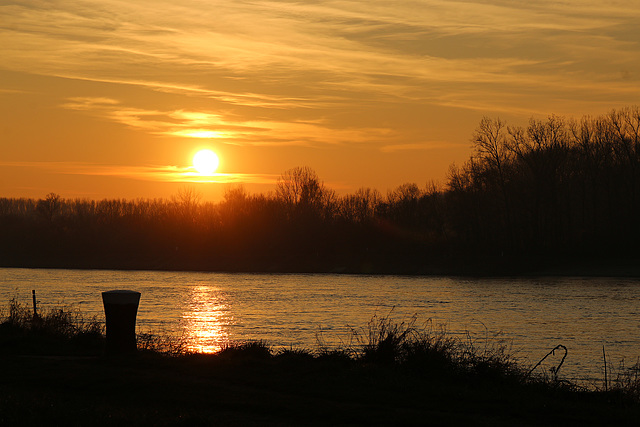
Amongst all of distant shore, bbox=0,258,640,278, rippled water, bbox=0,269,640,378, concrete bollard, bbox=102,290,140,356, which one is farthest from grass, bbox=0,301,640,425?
distant shore, bbox=0,258,640,278

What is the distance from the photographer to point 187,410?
1296cm

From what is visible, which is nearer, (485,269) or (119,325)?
(119,325)

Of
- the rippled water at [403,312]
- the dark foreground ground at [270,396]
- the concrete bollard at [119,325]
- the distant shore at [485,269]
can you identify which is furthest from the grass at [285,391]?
the distant shore at [485,269]

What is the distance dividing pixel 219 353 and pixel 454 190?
104 meters

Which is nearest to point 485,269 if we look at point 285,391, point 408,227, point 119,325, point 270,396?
point 408,227

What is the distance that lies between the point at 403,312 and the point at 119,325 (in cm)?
3260

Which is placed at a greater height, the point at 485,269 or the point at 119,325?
the point at 119,325

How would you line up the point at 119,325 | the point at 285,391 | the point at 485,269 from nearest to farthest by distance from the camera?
1. the point at 285,391
2. the point at 119,325
3. the point at 485,269

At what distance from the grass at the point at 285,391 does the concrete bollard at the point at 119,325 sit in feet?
1.60

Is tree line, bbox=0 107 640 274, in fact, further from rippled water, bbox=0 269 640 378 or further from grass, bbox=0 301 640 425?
grass, bbox=0 301 640 425

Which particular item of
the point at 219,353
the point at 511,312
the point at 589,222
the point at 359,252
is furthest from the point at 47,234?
the point at 219,353

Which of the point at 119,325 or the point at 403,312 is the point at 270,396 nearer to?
the point at 119,325

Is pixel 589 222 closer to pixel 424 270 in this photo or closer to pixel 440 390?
pixel 424 270

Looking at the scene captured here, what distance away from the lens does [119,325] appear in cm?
1828
